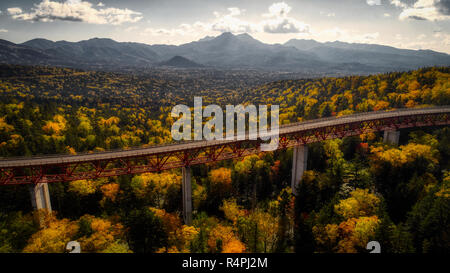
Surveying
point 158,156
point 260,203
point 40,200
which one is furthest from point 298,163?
point 40,200

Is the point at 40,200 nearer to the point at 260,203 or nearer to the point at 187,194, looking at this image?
→ the point at 187,194

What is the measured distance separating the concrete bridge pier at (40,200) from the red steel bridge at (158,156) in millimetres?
1377

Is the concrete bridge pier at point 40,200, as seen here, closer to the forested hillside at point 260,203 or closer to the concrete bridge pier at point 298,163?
the forested hillside at point 260,203

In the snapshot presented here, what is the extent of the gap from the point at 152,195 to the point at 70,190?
14801mm

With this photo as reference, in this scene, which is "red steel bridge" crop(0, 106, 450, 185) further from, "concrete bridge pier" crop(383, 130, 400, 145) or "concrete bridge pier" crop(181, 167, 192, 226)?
"concrete bridge pier" crop(181, 167, 192, 226)

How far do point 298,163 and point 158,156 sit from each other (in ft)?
101

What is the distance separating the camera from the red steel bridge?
1555 inches

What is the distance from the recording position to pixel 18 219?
35781 millimetres

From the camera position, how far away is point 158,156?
45.3 meters

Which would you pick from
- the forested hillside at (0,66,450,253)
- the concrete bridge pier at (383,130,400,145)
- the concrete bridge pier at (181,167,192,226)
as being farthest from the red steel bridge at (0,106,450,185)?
the forested hillside at (0,66,450,253)

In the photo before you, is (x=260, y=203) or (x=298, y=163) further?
(x=298, y=163)

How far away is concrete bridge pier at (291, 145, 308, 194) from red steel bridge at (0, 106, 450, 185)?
224 cm

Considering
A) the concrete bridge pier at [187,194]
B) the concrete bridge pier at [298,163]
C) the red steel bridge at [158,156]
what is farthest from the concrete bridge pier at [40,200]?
the concrete bridge pier at [298,163]
